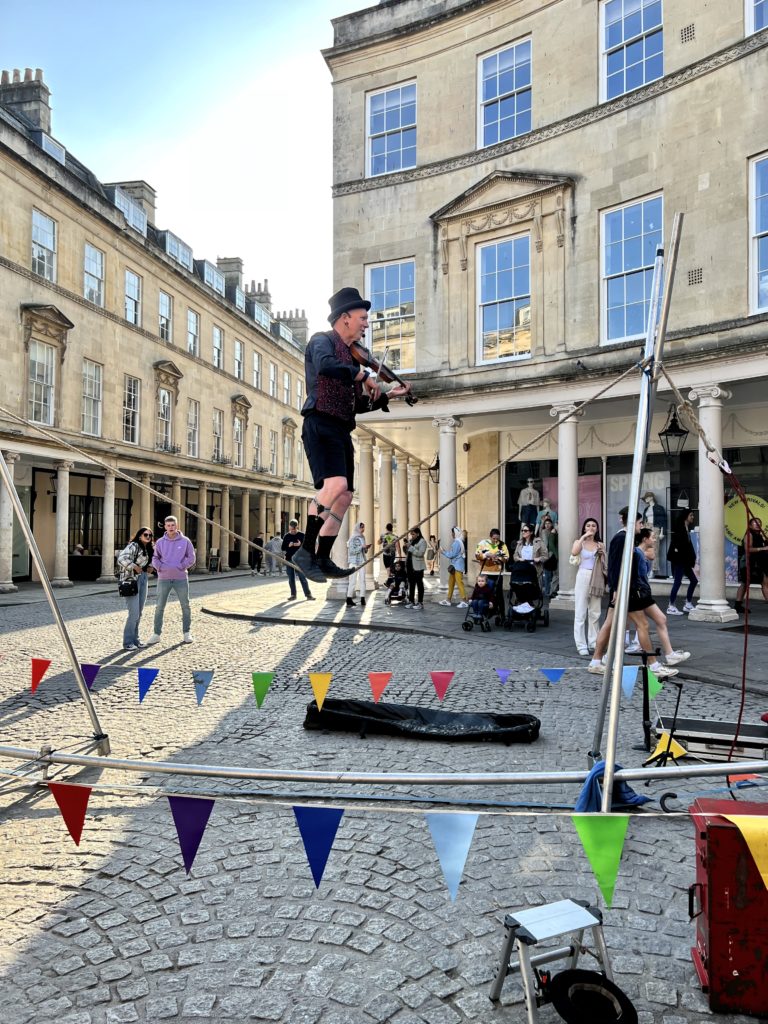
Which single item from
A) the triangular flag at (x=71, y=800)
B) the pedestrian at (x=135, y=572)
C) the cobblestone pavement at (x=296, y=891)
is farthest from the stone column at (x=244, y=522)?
the triangular flag at (x=71, y=800)

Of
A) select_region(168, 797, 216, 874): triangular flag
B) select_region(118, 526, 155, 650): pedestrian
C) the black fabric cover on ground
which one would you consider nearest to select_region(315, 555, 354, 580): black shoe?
select_region(168, 797, 216, 874): triangular flag

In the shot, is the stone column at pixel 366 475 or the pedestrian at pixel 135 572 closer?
the pedestrian at pixel 135 572

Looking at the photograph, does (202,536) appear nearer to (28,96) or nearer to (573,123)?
(28,96)

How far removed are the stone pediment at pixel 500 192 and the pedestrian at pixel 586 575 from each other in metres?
9.57

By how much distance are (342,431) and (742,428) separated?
609 inches

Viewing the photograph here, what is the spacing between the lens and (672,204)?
14312 millimetres

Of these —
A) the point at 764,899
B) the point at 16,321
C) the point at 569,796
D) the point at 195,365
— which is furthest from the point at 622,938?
the point at 195,365

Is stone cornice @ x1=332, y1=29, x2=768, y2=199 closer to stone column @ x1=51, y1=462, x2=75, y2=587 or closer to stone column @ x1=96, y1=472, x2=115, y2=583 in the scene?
stone column @ x1=51, y1=462, x2=75, y2=587

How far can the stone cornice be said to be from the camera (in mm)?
13328

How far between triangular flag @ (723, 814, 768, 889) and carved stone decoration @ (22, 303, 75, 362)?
82.6 feet

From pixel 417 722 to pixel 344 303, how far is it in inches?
164

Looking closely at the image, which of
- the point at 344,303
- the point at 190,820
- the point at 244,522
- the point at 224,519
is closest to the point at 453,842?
the point at 190,820

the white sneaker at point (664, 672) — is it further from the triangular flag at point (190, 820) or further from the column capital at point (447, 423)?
the column capital at point (447, 423)

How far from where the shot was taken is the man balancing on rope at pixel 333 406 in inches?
145
